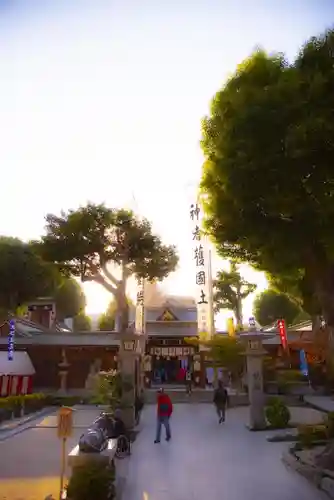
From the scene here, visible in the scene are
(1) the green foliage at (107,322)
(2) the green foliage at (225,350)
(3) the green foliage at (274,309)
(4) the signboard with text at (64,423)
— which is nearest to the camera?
(4) the signboard with text at (64,423)

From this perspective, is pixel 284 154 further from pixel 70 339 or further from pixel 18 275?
pixel 18 275

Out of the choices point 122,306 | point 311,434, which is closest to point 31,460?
point 311,434

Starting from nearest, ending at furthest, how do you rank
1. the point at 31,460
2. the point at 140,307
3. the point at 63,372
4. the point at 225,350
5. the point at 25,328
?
the point at 31,460, the point at 225,350, the point at 140,307, the point at 63,372, the point at 25,328

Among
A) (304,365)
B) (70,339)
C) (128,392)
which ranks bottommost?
(128,392)

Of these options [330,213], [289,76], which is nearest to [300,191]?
[330,213]

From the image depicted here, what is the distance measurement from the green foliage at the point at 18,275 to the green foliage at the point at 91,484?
33051 mm

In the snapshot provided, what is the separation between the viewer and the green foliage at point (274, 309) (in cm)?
4791

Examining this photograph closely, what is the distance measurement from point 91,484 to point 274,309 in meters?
44.6

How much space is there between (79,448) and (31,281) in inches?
1328

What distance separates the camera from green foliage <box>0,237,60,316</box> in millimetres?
37875

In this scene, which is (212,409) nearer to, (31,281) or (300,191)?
(300,191)

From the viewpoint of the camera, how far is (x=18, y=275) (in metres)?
38.1

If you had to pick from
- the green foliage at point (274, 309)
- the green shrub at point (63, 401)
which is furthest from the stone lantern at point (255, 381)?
the green foliage at point (274, 309)

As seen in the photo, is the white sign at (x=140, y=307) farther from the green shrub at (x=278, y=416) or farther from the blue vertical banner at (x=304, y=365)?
the green shrub at (x=278, y=416)
